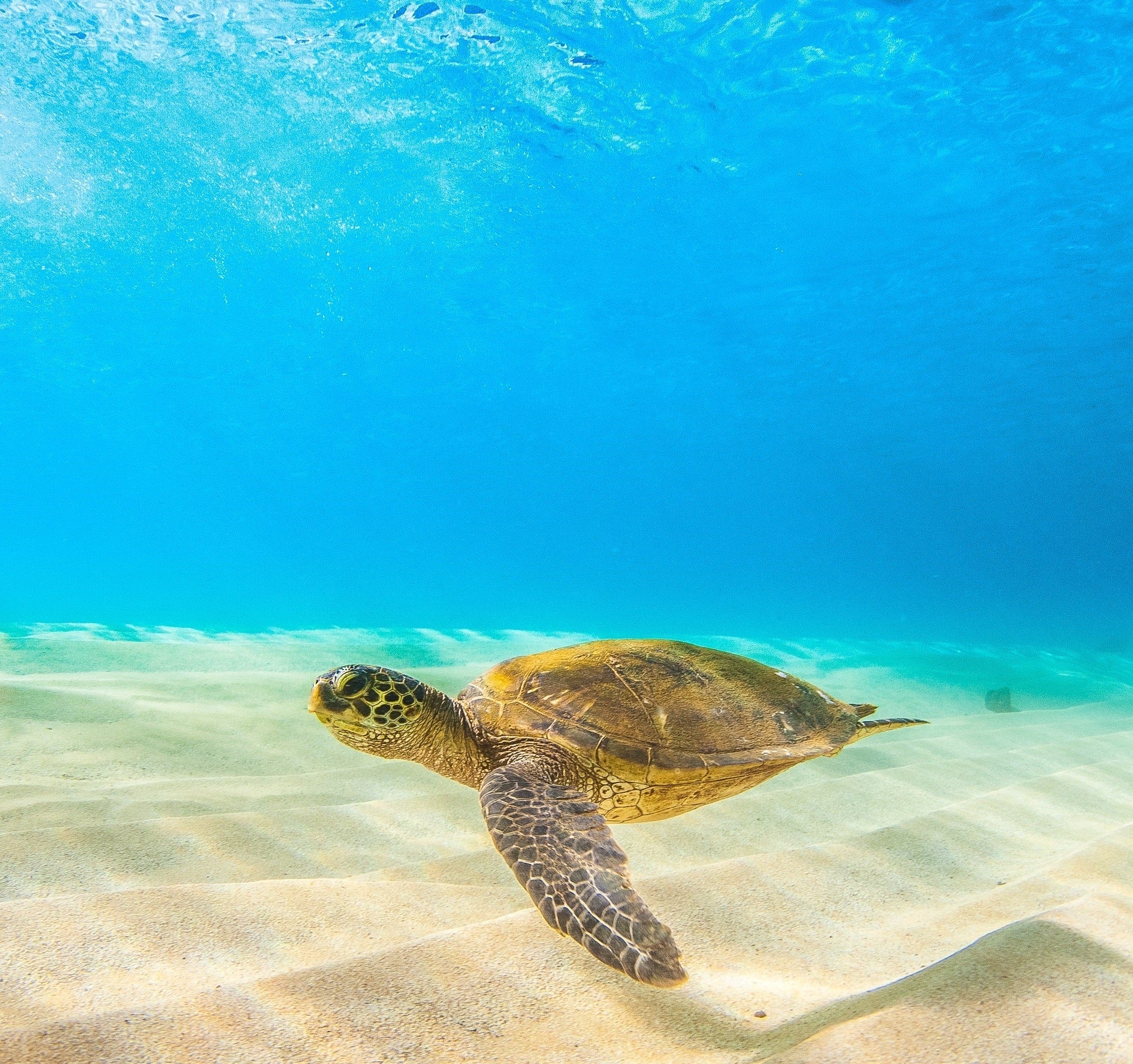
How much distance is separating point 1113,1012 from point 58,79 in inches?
847

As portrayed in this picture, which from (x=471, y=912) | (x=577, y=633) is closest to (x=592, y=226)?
(x=577, y=633)

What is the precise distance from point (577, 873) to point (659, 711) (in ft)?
2.17

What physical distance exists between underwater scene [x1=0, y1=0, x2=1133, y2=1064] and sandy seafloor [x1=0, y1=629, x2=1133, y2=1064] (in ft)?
0.05

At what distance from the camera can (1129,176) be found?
12.6 meters

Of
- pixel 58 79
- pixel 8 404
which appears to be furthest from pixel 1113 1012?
pixel 8 404

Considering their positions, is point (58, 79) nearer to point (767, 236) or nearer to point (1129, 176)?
point (767, 236)

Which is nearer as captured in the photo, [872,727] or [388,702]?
[388,702]

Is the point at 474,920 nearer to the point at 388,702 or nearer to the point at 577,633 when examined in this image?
the point at 388,702

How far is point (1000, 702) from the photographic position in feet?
25.2

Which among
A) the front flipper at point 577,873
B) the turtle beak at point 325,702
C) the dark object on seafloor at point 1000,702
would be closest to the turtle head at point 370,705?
the turtle beak at point 325,702

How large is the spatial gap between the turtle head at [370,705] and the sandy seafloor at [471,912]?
0.47 metres

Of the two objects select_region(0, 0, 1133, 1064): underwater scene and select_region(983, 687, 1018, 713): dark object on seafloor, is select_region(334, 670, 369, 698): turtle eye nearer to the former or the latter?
select_region(0, 0, 1133, 1064): underwater scene

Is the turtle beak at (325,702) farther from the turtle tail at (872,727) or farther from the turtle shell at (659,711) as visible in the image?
the turtle tail at (872,727)

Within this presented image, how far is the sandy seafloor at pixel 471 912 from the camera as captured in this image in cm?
116
